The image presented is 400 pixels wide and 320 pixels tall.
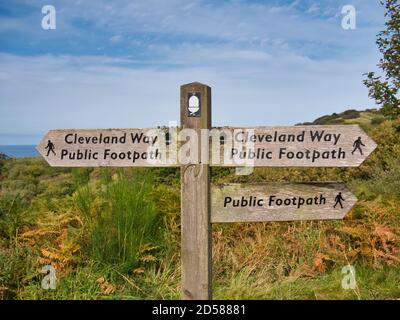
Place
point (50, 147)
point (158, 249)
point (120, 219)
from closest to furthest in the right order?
1. point (50, 147)
2. point (120, 219)
3. point (158, 249)

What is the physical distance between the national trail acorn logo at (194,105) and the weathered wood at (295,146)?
306mm

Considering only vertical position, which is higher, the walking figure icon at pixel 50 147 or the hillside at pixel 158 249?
the walking figure icon at pixel 50 147

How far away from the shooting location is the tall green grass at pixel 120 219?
5.25 meters

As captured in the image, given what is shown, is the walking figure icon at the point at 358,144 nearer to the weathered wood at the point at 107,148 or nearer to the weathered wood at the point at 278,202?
the weathered wood at the point at 278,202

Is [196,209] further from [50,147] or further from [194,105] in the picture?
[50,147]

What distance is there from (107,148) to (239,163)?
1267 mm

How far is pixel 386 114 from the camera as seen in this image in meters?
11.2

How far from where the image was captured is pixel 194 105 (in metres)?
4.38

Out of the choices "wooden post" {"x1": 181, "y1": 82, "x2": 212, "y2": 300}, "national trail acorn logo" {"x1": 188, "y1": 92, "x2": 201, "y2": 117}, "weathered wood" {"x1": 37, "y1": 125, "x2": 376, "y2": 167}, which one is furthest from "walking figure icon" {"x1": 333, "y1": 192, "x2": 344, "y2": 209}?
"national trail acorn logo" {"x1": 188, "y1": 92, "x2": 201, "y2": 117}

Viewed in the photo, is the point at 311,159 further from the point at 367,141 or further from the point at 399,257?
the point at 399,257

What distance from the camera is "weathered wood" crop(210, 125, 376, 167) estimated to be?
14.0 feet

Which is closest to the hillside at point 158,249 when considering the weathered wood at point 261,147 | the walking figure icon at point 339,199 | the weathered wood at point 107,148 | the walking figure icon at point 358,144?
the weathered wood at point 107,148

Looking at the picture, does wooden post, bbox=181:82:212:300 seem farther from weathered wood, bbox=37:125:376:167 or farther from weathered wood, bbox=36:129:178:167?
weathered wood, bbox=36:129:178:167

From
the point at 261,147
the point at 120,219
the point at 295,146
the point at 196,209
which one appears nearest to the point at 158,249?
the point at 120,219
